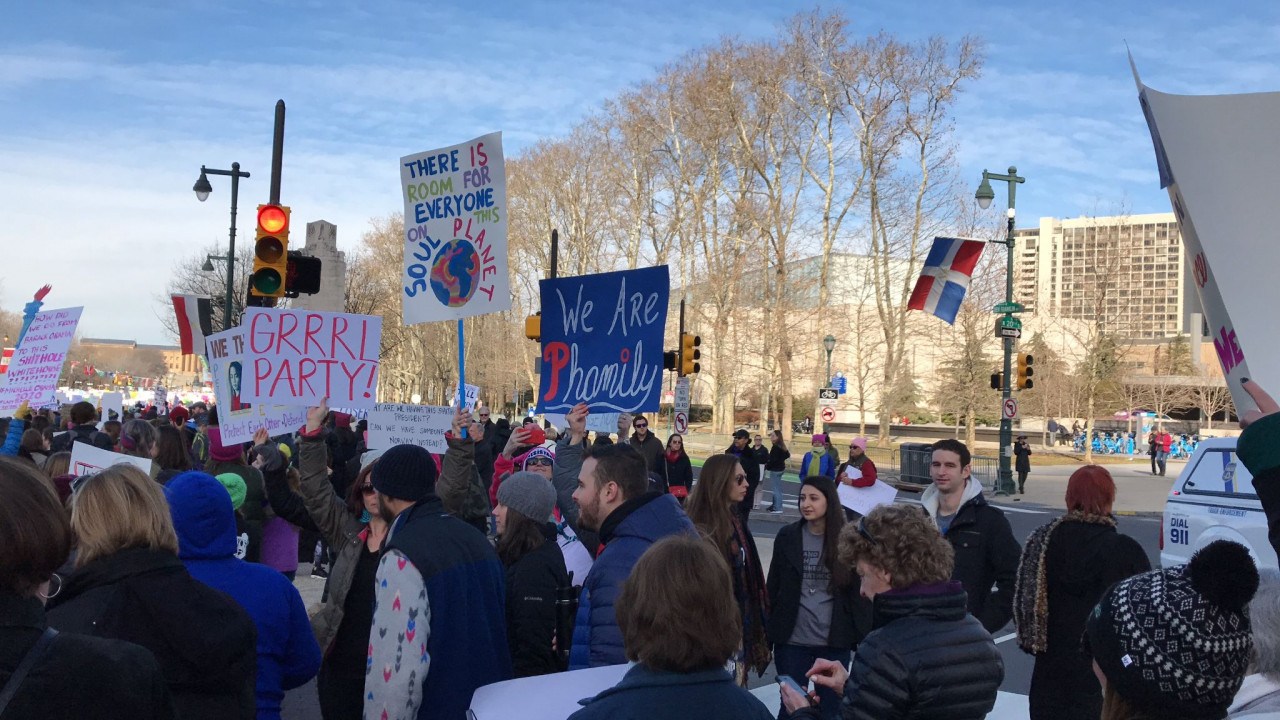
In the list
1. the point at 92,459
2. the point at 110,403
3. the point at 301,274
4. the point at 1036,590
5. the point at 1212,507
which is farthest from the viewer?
the point at 110,403

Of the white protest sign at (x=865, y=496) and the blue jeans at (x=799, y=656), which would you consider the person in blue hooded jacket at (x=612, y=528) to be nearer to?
the blue jeans at (x=799, y=656)

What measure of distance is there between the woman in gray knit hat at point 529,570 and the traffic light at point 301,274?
5243mm

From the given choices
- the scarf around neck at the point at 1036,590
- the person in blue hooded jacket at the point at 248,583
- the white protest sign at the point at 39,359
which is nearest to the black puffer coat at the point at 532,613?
the person in blue hooded jacket at the point at 248,583

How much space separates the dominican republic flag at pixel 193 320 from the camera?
1630 cm

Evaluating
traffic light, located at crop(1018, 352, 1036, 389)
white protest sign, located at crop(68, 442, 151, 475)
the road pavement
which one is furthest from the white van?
traffic light, located at crop(1018, 352, 1036, 389)

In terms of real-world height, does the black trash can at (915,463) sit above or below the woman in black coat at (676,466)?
below

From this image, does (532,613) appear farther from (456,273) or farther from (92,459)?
(456,273)

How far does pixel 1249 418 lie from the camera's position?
2.35m

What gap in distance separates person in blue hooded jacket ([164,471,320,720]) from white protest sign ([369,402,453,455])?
3735 mm

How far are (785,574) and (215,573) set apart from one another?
3.07m

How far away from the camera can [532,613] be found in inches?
178

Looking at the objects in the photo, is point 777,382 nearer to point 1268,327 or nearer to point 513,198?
point 513,198

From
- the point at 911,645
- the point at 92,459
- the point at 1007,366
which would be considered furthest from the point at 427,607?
the point at 1007,366

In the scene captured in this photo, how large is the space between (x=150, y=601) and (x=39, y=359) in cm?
1011
